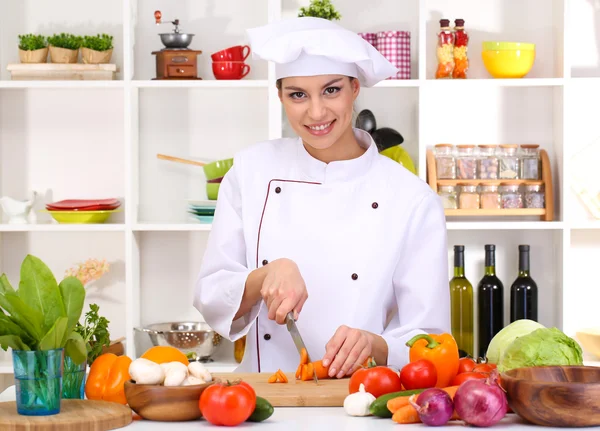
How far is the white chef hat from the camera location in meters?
2.04

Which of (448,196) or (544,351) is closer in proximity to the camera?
(544,351)

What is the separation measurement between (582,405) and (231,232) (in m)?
1.12

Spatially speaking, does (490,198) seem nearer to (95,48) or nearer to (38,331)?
(95,48)

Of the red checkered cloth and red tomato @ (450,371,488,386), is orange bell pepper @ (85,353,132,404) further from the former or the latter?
the red checkered cloth

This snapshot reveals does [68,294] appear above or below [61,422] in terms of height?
above

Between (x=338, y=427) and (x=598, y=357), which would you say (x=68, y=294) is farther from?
(x=598, y=357)

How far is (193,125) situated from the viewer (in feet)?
12.3

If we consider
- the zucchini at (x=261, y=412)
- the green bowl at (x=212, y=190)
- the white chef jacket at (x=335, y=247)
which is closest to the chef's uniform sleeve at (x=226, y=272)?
the white chef jacket at (x=335, y=247)

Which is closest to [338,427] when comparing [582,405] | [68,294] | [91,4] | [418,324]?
[582,405]

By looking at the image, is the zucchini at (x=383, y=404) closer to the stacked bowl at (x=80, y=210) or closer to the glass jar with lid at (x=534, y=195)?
the glass jar with lid at (x=534, y=195)

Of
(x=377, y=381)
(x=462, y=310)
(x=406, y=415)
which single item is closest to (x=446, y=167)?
(x=462, y=310)

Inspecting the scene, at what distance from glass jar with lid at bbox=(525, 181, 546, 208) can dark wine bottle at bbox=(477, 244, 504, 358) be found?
0.96 ft

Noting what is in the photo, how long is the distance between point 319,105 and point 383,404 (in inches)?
33.5

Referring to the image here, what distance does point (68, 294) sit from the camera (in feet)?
4.70
